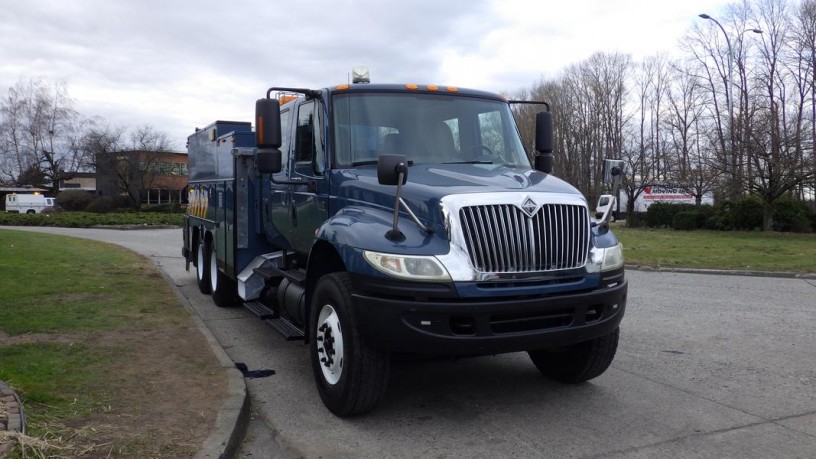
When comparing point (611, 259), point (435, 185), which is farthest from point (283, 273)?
point (611, 259)

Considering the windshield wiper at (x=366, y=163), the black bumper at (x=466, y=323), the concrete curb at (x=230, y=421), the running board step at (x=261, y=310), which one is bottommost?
the concrete curb at (x=230, y=421)

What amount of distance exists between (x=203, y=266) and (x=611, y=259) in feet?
24.4

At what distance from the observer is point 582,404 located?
16.8ft

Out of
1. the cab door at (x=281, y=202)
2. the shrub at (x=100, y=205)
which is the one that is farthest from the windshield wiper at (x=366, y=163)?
the shrub at (x=100, y=205)

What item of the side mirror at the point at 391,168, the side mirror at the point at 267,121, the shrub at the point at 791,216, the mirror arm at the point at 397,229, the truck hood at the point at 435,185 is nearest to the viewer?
the mirror arm at the point at 397,229

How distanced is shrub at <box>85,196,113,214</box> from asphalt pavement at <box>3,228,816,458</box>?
42.2 meters

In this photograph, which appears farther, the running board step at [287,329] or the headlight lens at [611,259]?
the running board step at [287,329]

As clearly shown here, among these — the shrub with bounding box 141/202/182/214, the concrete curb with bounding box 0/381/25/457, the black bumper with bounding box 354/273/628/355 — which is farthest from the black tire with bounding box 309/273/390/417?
the shrub with bounding box 141/202/182/214

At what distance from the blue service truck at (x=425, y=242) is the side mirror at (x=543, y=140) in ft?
0.05

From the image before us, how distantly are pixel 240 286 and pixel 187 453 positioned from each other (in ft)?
13.0

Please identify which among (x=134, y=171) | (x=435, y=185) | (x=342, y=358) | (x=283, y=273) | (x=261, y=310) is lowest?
(x=261, y=310)

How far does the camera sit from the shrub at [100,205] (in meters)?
45.7

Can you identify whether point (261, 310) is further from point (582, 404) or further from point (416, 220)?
point (582, 404)

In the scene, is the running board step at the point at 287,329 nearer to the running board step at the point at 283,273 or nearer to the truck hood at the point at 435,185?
the running board step at the point at 283,273
